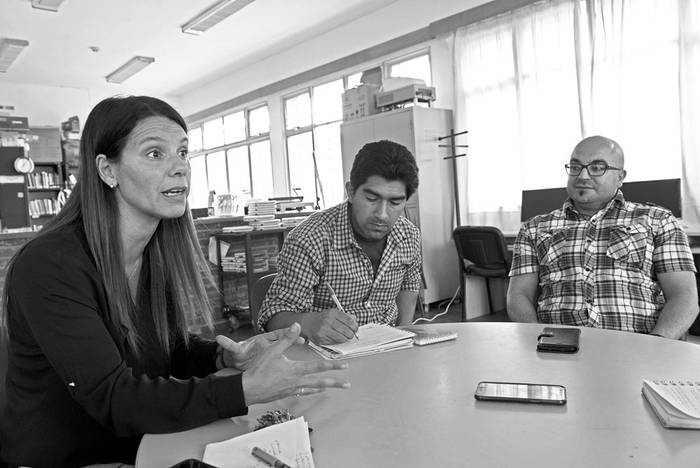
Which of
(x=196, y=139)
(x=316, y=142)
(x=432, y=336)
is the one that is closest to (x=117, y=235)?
(x=432, y=336)

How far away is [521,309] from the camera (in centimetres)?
213

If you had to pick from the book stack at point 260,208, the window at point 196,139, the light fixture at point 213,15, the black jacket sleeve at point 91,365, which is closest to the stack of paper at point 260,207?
the book stack at point 260,208

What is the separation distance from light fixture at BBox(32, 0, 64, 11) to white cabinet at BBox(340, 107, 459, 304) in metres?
3.28

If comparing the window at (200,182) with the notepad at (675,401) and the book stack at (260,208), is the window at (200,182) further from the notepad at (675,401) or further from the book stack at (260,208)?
the notepad at (675,401)

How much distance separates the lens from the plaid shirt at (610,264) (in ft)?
6.51

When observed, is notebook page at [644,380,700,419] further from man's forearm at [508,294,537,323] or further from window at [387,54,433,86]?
window at [387,54,433,86]

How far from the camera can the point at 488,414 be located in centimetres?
94

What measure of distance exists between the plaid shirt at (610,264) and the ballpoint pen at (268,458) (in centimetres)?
157

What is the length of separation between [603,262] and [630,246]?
11 cm

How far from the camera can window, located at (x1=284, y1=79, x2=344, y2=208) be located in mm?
7496

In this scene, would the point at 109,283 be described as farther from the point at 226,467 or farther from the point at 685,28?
the point at 685,28

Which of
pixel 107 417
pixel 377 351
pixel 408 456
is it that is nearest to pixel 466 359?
pixel 377 351

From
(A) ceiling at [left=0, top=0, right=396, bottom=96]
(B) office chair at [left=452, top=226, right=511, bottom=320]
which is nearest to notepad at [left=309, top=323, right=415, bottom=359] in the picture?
(B) office chair at [left=452, top=226, right=511, bottom=320]

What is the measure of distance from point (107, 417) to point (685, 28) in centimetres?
449
